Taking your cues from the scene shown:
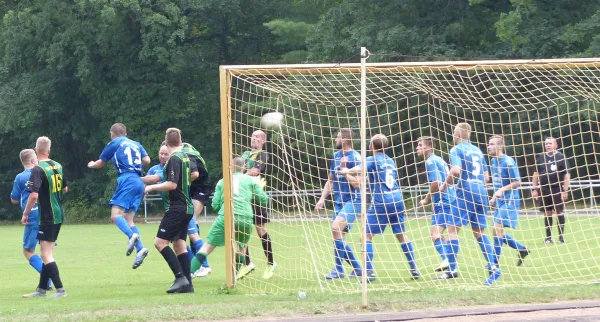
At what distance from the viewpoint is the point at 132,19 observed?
121 feet

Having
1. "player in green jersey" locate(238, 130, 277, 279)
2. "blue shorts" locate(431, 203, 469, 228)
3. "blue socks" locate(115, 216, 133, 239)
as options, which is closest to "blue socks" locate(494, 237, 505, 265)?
"blue shorts" locate(431, 203, 469, 228)

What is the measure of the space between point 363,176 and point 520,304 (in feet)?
6.08

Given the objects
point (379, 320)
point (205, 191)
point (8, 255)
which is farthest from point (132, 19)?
point (379, 320)

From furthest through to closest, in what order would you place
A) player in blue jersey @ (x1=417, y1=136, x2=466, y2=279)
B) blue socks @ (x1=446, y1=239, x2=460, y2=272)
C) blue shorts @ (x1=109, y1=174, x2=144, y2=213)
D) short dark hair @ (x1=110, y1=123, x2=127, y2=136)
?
blue shorts @ (x1=109, y1=174, x2=144, y2=213) < short dark hair @ (x1=110, y1=123, x2=127, y2=136) < player in blue jersey @ (x1=417, y1=136, x2=466, y2=279) < blue socks @ (x1=446, y1=239, x2=460, y2=272)

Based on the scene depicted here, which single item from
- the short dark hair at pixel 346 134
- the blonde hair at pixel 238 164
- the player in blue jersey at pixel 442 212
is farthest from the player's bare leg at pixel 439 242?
the blonde hair at pixel 238 164

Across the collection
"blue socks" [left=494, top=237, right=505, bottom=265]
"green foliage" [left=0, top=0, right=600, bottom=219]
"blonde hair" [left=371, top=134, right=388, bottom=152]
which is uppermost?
"green foliage" [left=0, top=0, right=600, bottom=219]

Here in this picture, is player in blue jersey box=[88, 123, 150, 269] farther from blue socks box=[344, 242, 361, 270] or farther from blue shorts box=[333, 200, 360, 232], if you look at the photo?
blue socks box=[344, 242, 361, 270]

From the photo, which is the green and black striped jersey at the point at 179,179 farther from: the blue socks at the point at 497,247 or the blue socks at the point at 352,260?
the blue socks at the point at 497,247

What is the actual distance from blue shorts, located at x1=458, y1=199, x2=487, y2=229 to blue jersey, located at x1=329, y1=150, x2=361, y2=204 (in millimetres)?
1234

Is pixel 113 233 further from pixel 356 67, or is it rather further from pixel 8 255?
pixel 356 67

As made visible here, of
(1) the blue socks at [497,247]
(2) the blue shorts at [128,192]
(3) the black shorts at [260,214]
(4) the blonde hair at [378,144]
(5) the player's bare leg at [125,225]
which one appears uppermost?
(4) the blonde hair at [378,144]

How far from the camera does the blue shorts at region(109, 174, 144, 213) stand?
12961 millimetres

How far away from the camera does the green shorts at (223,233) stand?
1052 centimetres

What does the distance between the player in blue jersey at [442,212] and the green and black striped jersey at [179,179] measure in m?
2.91
